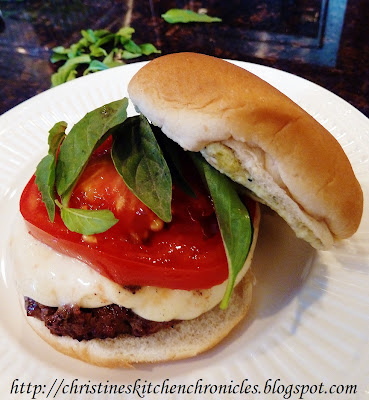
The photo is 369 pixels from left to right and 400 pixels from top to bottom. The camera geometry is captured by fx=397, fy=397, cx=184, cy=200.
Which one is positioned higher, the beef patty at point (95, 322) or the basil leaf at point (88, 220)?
the basil leaf at point (88, 220)

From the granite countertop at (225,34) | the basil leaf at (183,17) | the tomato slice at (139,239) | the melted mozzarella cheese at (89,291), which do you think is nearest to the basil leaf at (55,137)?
the tomato slice at (139,239)

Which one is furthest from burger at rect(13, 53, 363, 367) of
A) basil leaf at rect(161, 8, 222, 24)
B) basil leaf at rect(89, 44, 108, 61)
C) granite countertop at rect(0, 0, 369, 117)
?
basil leaf at rect(161, 8, 222, 24)

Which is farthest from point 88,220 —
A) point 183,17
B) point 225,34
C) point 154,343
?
point 183,17

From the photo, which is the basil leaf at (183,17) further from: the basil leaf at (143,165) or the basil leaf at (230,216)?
the basil leaf at (230,216)

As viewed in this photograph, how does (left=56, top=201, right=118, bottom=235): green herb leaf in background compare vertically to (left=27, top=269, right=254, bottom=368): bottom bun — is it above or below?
above

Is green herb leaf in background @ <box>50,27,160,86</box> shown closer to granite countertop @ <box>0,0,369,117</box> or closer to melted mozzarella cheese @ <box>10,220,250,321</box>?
granite countertop @ <box>0,0,369,117</box>

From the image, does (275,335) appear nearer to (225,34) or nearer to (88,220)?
(88,220)
